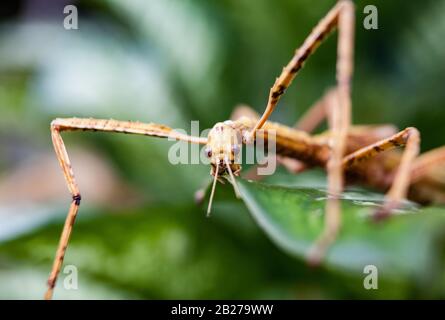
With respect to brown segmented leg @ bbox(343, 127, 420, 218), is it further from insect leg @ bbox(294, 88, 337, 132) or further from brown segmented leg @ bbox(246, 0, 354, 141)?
insect leg @ bbox(294, 88, 337, 132)

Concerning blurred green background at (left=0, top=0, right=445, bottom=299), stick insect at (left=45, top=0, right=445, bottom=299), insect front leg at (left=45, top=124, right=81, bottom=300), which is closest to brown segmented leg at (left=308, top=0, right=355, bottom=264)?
stick insect at (left=45, top=0, right=445, bottom=299)

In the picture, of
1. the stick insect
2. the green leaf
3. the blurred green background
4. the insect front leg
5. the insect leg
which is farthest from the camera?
the insect leg

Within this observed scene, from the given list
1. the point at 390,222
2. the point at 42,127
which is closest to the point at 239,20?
the point at 42,127

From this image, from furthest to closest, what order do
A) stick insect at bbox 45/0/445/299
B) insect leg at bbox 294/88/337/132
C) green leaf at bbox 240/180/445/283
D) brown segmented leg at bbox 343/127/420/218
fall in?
insect leg at bbox 294/88/337/132
stick insect at bbox 45/0/445/299
brown segmented leg at bbox 343/127/420/218
green leaf at bbox 240/180/445/283

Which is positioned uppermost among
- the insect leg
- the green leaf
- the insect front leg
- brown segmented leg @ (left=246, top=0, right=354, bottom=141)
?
the insect leg

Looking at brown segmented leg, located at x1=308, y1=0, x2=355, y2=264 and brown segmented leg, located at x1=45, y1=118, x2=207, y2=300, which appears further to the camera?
brown segmented leg, located at x1=45, y1=118, x2=207, y2=300

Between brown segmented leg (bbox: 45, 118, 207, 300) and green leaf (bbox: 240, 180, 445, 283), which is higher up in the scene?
brown segmented leg (bbox: 45, 118, 207, 300)

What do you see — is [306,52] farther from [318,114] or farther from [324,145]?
[318,114]

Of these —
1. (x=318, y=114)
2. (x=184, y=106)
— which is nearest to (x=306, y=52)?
(x=318, y=114)
